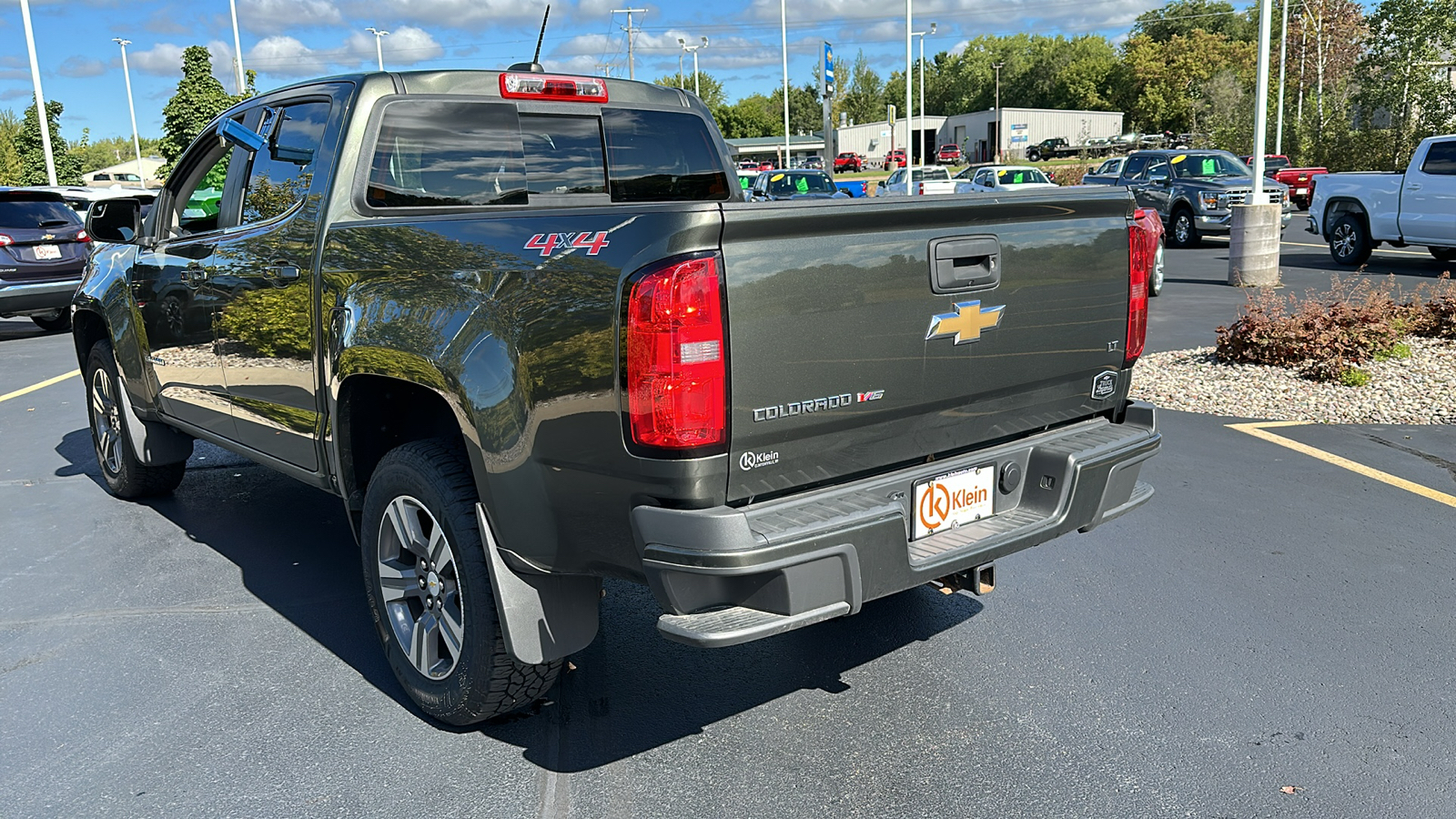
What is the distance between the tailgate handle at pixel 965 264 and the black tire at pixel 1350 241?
1610 cm

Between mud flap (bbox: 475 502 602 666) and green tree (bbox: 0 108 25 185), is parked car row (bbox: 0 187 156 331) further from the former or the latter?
green tree (bbox: 0 108 25 185)

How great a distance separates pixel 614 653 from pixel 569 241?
1.80m

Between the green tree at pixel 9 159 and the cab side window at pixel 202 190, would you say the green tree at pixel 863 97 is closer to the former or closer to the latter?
the green tree at pixel 9 159

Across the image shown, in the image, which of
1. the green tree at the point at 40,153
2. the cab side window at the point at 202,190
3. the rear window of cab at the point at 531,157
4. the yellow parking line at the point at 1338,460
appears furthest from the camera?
the green tree at the point at 40,153

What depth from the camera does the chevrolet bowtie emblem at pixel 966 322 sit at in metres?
3.05

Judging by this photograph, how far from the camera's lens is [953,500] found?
3.17m

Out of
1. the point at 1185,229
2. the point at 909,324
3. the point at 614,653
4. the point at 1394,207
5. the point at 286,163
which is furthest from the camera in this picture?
the point at 1185,229

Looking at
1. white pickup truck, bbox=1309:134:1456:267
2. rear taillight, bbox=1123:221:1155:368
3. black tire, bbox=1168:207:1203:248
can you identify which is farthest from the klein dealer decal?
black tire, bbox=1168:207:1203:248

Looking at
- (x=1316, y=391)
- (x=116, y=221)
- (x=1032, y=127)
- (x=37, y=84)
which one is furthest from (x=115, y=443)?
(x=1032, y=127)

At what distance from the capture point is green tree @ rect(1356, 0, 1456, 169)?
97.0 feet

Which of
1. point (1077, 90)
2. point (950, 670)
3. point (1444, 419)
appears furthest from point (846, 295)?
point (1077, 90)

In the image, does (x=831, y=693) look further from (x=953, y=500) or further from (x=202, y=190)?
(x=202, y=190)

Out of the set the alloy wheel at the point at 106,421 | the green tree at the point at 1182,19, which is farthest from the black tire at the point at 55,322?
the green tree at the point at 1182,19

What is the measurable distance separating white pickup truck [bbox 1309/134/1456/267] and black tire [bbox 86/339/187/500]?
1620 cm
